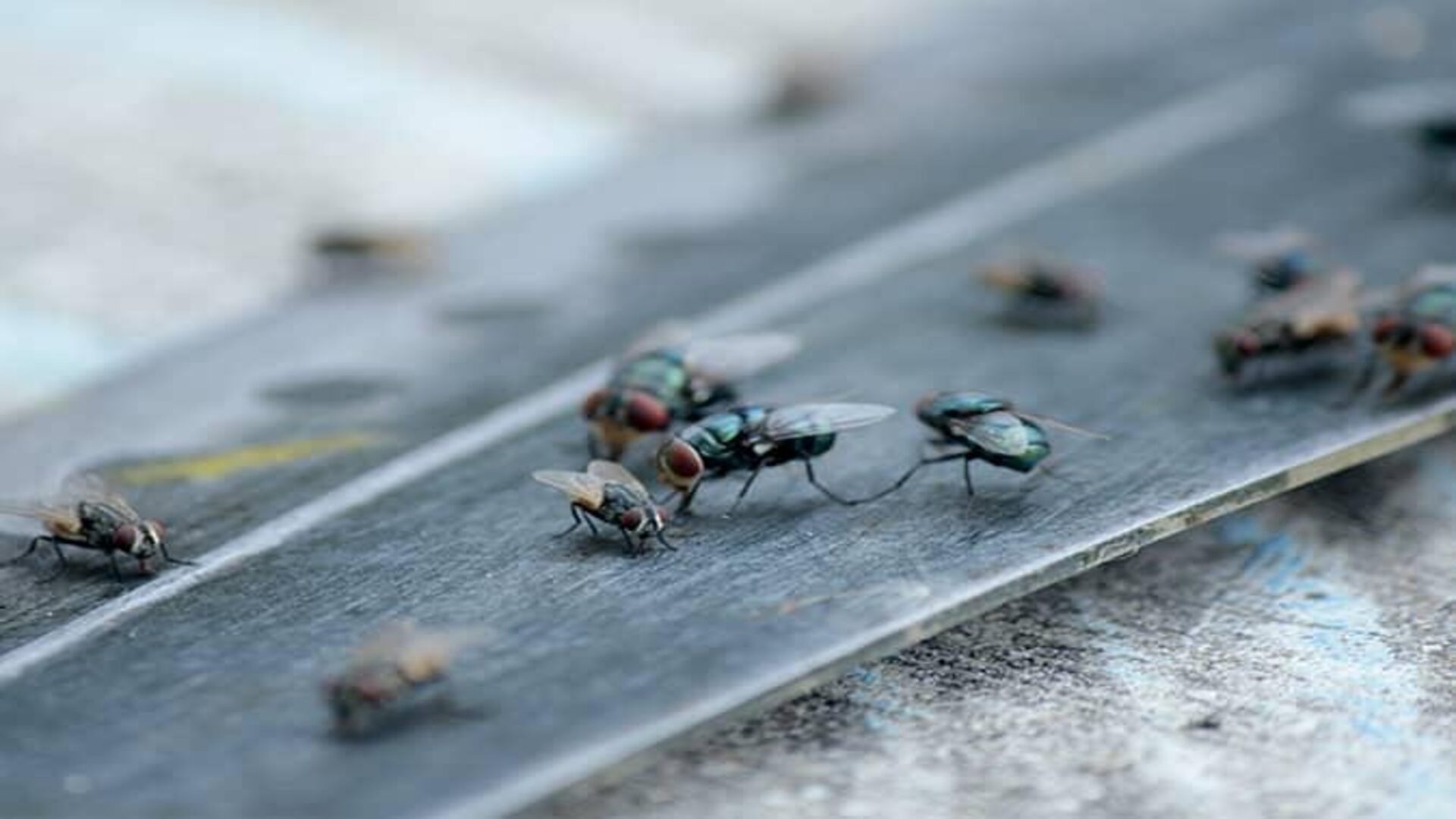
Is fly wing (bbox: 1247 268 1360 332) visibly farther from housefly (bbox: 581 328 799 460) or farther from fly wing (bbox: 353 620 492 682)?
fly wing (bbox: 353 620 492 682)

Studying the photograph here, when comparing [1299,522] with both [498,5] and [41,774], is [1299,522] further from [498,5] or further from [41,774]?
[498,5]

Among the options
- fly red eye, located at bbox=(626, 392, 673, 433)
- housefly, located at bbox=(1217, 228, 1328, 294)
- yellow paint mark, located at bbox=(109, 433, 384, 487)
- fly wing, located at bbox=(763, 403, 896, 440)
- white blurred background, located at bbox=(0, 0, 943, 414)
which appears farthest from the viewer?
white blurred background, located at bbox=(0, 0, 943, 414)

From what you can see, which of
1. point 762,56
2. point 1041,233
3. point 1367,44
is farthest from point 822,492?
point 762,56

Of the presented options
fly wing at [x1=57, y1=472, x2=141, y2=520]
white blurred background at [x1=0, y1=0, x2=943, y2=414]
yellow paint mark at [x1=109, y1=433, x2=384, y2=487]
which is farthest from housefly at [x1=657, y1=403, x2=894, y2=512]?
white blurred background at [x1=0, y1=0, x2=943, y2=414]

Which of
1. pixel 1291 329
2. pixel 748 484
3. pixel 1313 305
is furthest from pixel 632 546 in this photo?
pixel 1313 305

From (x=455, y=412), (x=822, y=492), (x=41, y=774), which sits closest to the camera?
(x=41, y=774)

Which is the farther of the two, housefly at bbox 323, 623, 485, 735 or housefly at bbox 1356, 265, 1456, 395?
housefly at bbox 1356, 265, 1456, 395

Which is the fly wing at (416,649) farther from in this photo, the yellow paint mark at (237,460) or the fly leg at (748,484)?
the yellow paint mark at (237,460)
